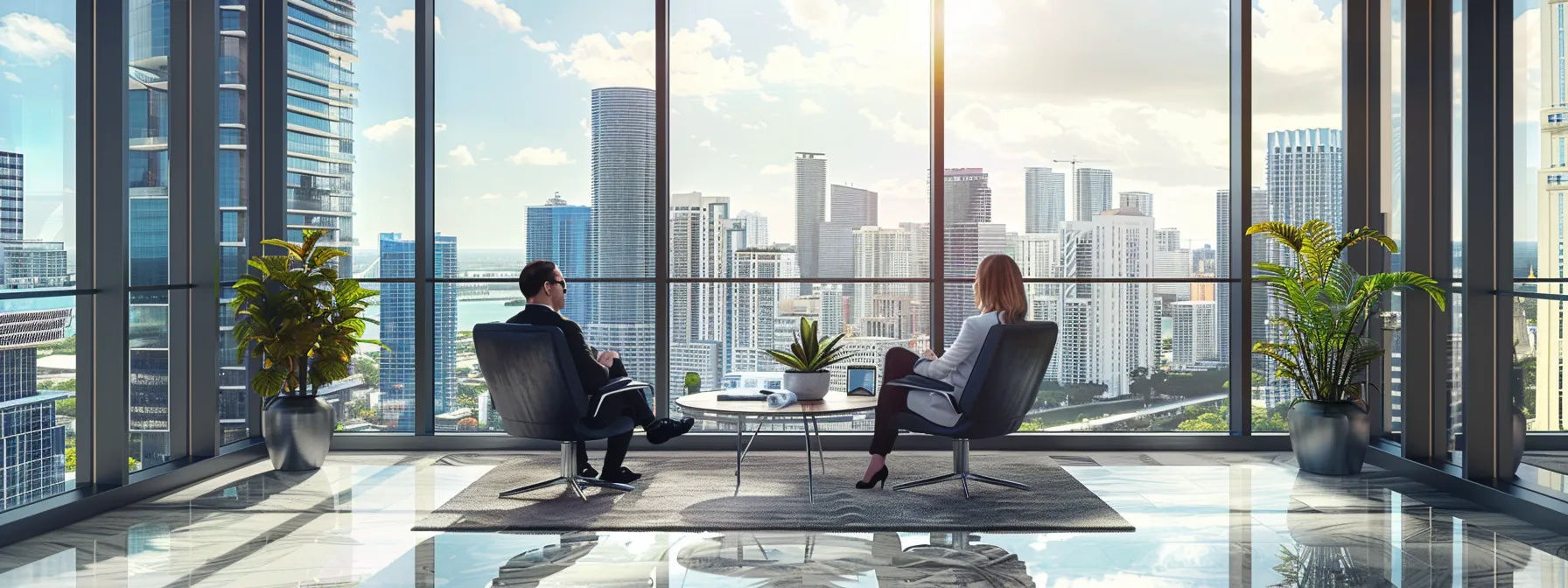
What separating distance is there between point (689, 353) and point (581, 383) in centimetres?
183

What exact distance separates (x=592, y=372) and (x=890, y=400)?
153 centimetres

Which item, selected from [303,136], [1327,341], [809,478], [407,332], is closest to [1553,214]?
[1327,341]

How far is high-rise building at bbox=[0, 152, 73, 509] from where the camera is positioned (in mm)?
4293

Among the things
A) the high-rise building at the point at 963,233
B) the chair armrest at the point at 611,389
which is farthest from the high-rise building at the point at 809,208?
the chair armrest at the point at 611,389

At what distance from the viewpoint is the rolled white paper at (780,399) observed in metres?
4.91

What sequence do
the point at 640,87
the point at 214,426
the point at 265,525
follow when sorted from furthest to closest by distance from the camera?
the point at 640,87 < the point at 214,426 < the point at 265,525

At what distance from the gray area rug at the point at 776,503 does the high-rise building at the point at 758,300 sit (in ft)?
2.90

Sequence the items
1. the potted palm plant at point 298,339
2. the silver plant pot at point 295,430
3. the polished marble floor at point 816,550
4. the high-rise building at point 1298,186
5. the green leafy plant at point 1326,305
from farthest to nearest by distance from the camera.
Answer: the high-rise building at point 1298,186 < the silver plant pot at point 295,430 < the potted palm plant at point 298,339 < the green leafy plant at point 1326,305 < the polished marble floor at point 816,550

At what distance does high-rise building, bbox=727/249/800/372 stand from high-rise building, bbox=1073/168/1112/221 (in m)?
1.88

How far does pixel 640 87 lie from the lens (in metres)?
6.45

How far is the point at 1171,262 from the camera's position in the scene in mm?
6500

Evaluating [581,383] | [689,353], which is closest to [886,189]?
[689,353]

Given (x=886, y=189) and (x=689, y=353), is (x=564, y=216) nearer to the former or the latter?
(x=689, y=353)

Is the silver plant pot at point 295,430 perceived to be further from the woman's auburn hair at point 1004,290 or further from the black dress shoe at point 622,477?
the woman's auburn hair at point 1004,290
